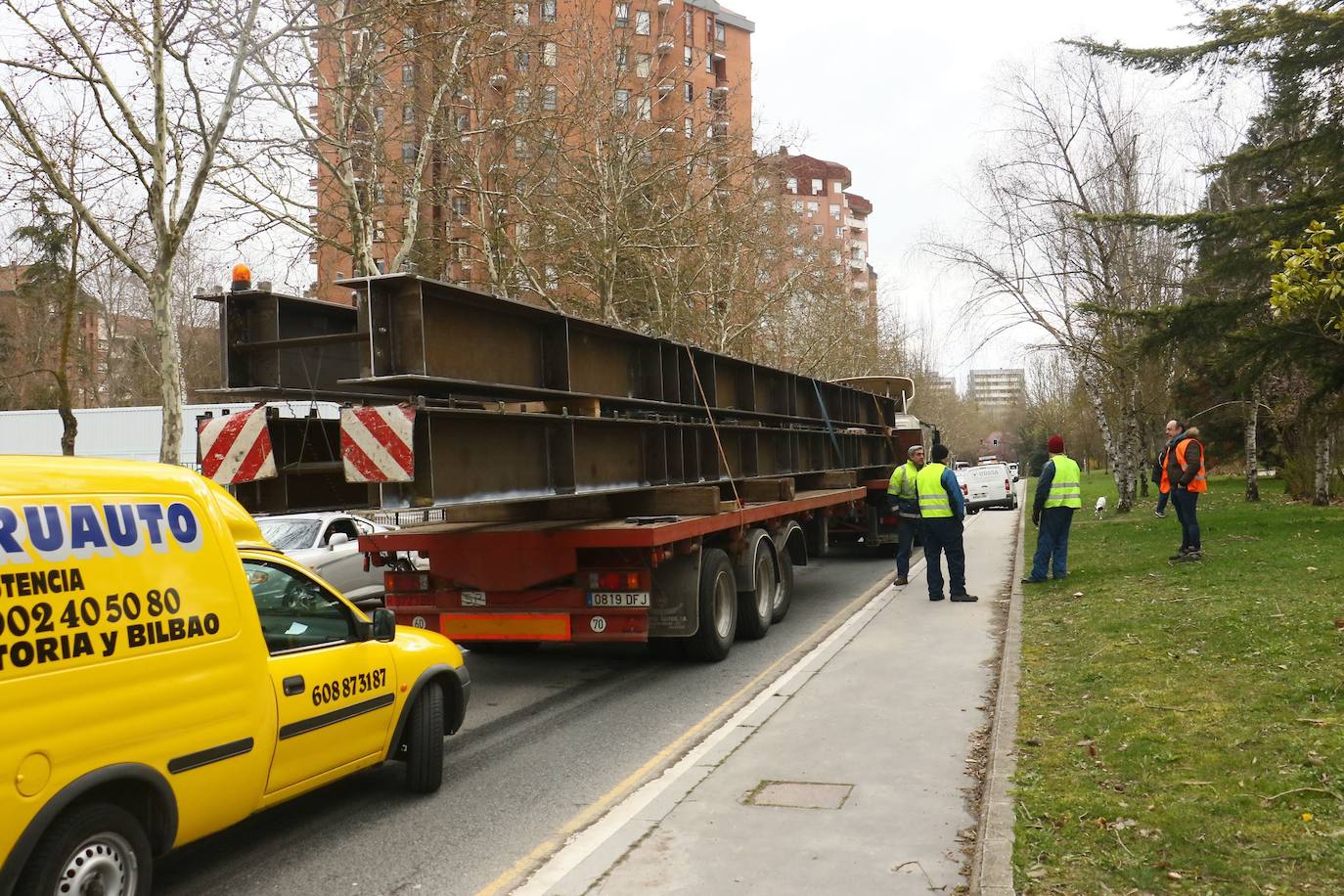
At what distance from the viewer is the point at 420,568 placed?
9.09 meters

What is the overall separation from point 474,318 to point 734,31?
76.1 meters

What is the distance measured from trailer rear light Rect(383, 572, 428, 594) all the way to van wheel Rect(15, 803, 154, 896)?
4.87 metres

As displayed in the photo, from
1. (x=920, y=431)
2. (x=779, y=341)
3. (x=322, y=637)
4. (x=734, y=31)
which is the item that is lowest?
(x=322, y=637)

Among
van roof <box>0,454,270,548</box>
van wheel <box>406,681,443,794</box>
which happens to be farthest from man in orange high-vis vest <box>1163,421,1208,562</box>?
van roof <box>0,454,270,548</box>

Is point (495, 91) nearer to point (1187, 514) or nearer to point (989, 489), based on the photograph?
point (1187, 514)

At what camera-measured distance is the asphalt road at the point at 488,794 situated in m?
4.77

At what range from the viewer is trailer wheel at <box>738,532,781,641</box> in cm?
1062

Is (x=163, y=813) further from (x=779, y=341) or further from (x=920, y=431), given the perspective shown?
(x=779, y=341)

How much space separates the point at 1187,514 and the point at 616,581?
9.02m

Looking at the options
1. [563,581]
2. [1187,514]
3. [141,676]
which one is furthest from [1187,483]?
[141,676]

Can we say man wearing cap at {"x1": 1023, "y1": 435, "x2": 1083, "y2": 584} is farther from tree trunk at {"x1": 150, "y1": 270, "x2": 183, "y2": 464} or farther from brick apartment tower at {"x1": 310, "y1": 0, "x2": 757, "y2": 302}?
tree trunk at {"x1": 150, "y1": 270, "x2": 183, "y2": 464}

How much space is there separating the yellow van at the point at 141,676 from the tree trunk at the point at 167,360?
10125 millimetres

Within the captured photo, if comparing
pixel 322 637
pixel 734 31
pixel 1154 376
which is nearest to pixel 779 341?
pixel 1154 376

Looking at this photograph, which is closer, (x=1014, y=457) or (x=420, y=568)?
(x=420, y=568)
